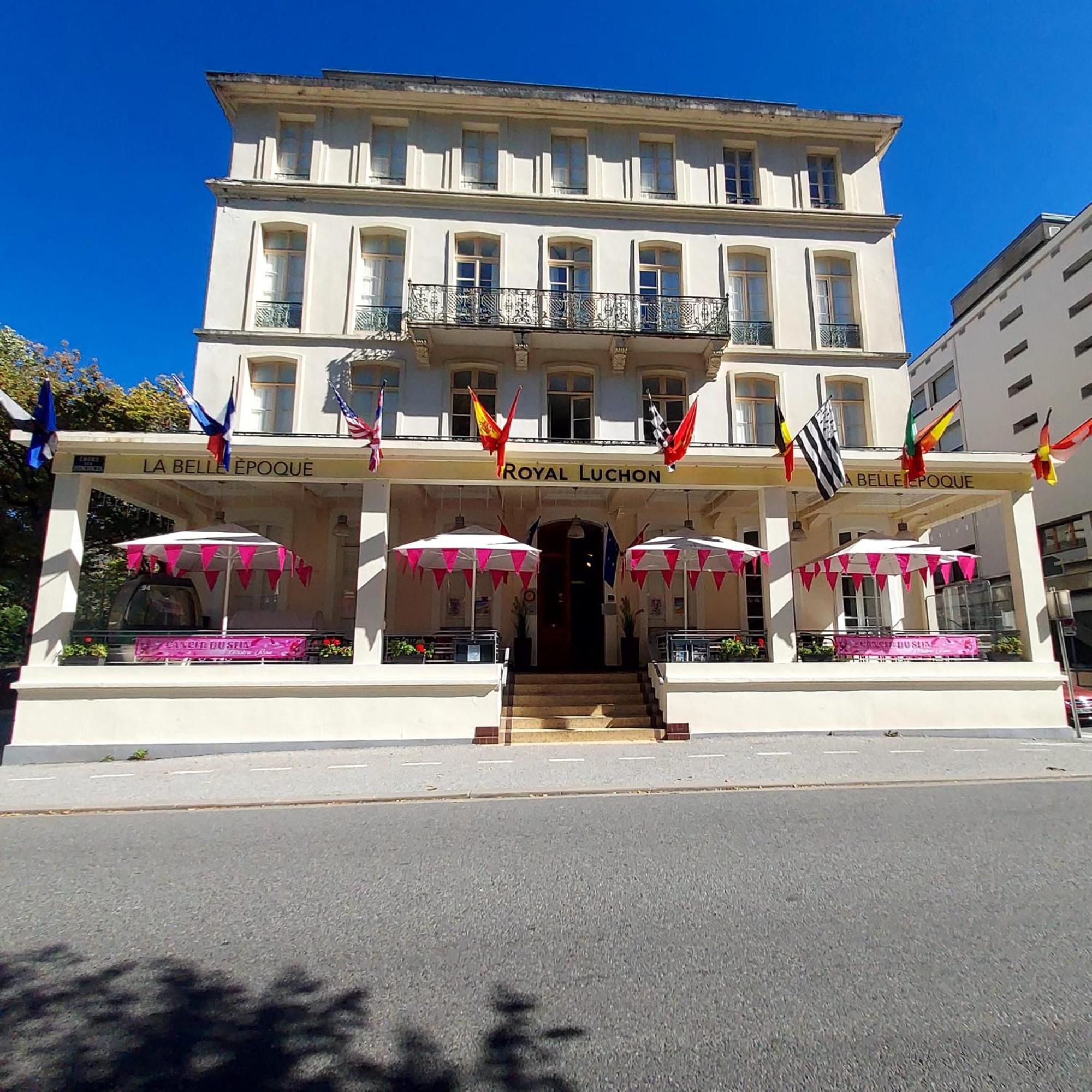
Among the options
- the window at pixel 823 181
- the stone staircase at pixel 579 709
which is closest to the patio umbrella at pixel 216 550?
the stone staircase at pixel 579 709

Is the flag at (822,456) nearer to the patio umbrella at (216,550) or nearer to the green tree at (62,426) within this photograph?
the patio umbrella at (216,550)

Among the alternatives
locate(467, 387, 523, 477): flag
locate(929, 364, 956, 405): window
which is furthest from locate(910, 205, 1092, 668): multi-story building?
locate(467, 387, 523, 477): flag

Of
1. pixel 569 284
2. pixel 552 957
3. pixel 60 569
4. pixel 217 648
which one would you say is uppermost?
pixel 569 284

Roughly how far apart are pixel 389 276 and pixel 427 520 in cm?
640

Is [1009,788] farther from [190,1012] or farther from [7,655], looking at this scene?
[7,655]

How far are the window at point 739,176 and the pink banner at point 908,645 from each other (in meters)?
12.4

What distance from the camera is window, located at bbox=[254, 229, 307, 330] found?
639 inches

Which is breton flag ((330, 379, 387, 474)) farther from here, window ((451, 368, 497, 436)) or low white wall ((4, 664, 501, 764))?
window ((451, 368, 497, 436))

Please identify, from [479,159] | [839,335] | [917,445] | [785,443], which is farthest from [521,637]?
[479,159]

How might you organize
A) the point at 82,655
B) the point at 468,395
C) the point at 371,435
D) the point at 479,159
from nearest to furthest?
1. the point at 82,655
2. the point at 371,435
3. the point at 468,395
4. the point at 479,159

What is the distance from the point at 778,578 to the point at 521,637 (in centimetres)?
614

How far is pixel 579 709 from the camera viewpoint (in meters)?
12.5

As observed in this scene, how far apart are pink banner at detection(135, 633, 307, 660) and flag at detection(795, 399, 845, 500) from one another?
32.2 ft

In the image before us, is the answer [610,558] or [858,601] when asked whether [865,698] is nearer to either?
[858,601]
